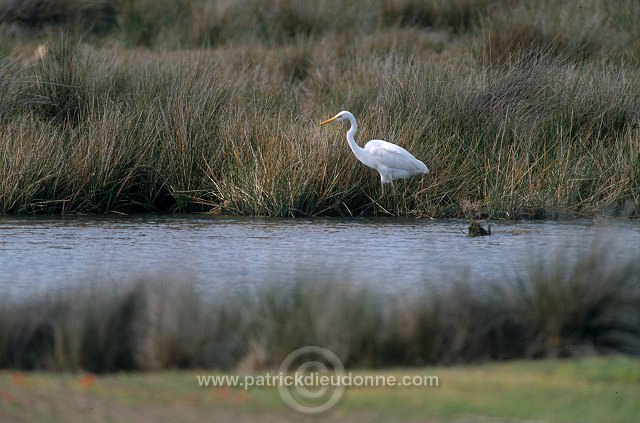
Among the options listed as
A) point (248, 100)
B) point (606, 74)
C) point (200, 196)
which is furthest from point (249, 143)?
point (606, 74)

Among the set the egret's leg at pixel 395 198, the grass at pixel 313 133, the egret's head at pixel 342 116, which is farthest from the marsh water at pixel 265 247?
the egret's head at pixel 342 116

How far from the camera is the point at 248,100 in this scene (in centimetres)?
1445

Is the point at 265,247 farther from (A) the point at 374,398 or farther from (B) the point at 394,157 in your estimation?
(A) the point at 374,398


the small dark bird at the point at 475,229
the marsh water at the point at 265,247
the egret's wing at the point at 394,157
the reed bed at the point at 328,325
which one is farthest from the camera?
Answer: the egret's wing at the point at 394,157

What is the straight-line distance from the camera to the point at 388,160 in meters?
11.5

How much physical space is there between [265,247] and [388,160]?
6.48ft

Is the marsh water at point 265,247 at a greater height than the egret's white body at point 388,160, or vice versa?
the egret's white body at point 388,160

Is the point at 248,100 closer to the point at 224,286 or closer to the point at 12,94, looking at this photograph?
the point at 12,94

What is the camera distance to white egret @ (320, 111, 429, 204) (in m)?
11.5

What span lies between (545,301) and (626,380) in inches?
29.1

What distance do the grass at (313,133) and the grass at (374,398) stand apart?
6.53m

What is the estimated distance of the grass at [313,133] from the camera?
471 inches

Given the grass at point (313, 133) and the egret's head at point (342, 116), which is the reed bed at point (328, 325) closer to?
the grass at point (313, 133)

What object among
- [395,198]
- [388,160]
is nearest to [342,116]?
[388,160]
